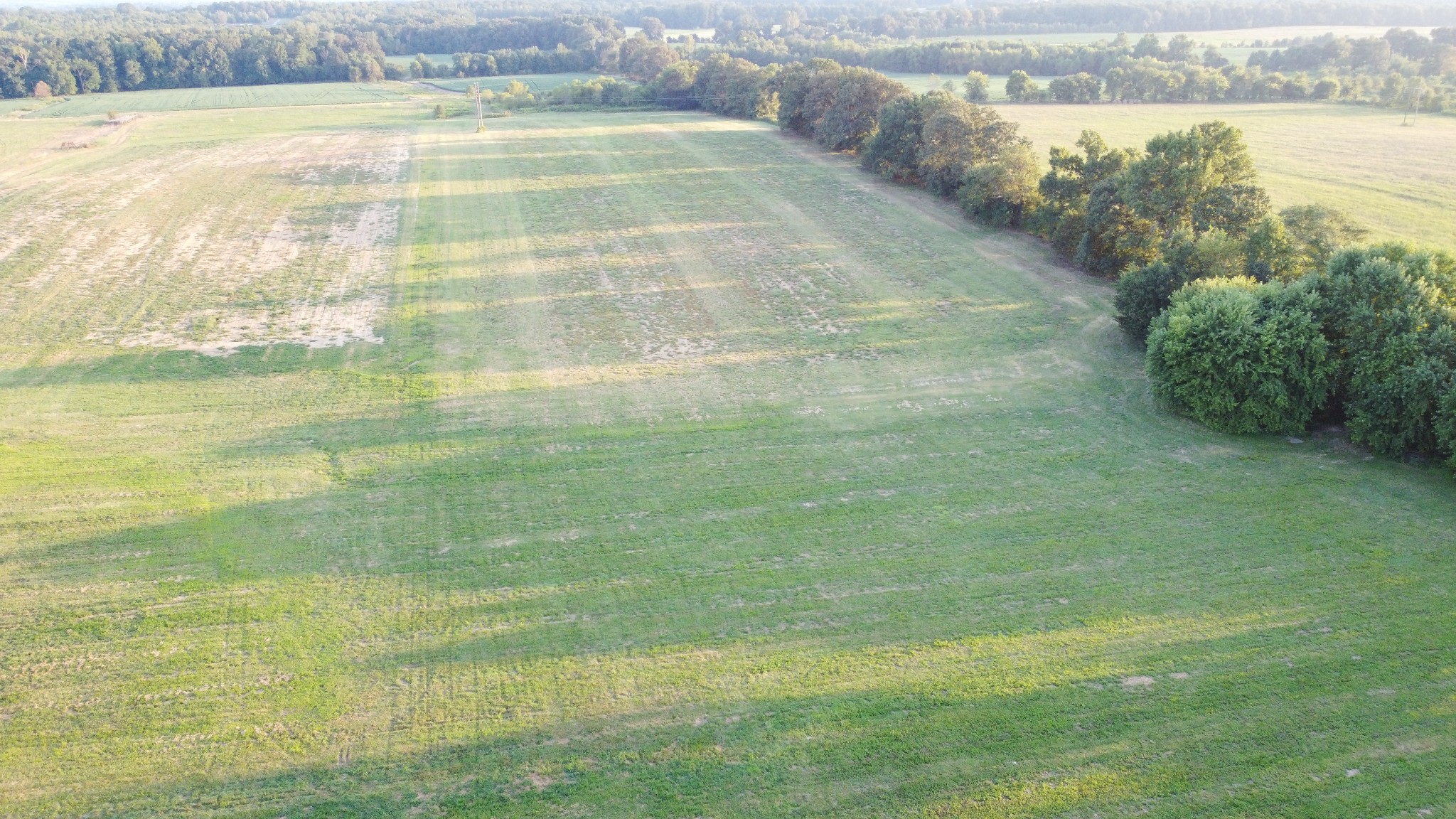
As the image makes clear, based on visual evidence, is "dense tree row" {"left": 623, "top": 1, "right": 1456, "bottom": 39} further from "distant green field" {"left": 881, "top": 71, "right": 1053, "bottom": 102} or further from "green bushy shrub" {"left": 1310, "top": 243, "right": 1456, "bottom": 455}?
"green bushy shrub" {"left": 1310, "top": 243, "right": 1456, "bottom": 455}

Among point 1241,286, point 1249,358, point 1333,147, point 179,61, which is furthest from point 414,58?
point 1249,358

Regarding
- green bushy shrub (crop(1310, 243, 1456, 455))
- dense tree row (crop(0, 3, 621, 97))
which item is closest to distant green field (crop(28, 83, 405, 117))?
dense tree row (crop(0, 3, 621, 97))

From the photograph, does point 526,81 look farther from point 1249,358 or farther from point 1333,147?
point 1249,358

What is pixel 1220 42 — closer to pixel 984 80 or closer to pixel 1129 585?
pixel 984 80

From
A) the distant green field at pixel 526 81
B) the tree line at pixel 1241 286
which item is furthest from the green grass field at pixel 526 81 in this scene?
the tree line at pixel 1241 286

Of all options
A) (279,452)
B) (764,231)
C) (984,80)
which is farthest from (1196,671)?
(984,80)
